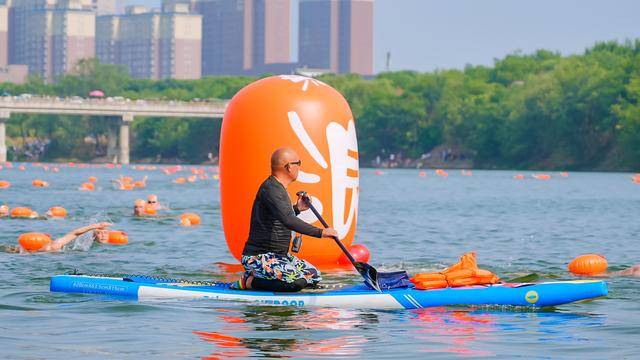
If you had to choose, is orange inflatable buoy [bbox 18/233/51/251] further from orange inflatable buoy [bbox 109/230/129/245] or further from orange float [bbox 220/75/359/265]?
orange float [bbox 220/75/359/265]

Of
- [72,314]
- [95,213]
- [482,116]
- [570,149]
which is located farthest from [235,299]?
[482,116]

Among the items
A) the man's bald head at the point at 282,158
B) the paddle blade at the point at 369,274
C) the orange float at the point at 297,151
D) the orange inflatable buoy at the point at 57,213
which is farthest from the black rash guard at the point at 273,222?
the orange inflatable buoy at the point at 57,213

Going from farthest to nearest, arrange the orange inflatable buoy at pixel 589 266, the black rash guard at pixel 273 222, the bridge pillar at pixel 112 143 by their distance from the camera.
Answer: the bridge pillar at pixel 112 143 < the orange inflatable buoy at pixel 589 266 < the black rash guard at pixel 273 222

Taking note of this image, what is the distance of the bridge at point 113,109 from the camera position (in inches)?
5022

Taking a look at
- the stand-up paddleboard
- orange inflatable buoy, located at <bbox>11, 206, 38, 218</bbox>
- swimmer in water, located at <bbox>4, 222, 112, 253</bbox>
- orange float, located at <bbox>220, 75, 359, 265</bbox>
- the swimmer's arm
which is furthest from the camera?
orange inflatable buoy, located at <bbox>11, 206, 38, 218</bbox>

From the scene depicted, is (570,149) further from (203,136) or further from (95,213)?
(95,213)

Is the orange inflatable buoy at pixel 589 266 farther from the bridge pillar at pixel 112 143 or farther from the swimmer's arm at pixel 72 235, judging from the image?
the bridge pillar at pixel 112 143

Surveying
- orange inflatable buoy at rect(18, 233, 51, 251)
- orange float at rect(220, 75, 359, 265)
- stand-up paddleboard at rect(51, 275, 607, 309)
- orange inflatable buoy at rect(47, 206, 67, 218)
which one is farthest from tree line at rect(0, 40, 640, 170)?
stand-up paddleboard at rect(51, 275, 607, 309)

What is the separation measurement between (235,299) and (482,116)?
111 metres

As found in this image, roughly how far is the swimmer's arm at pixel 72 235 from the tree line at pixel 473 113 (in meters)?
83.3

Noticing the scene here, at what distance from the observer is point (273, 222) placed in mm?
13719

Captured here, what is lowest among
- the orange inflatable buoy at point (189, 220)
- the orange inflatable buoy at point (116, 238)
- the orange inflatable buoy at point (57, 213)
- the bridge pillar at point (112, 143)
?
the bridge pillar at point (112, 143)

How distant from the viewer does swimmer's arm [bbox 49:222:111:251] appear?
19.2 m

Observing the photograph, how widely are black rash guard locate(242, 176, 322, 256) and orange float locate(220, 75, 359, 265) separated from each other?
10.1 feet
